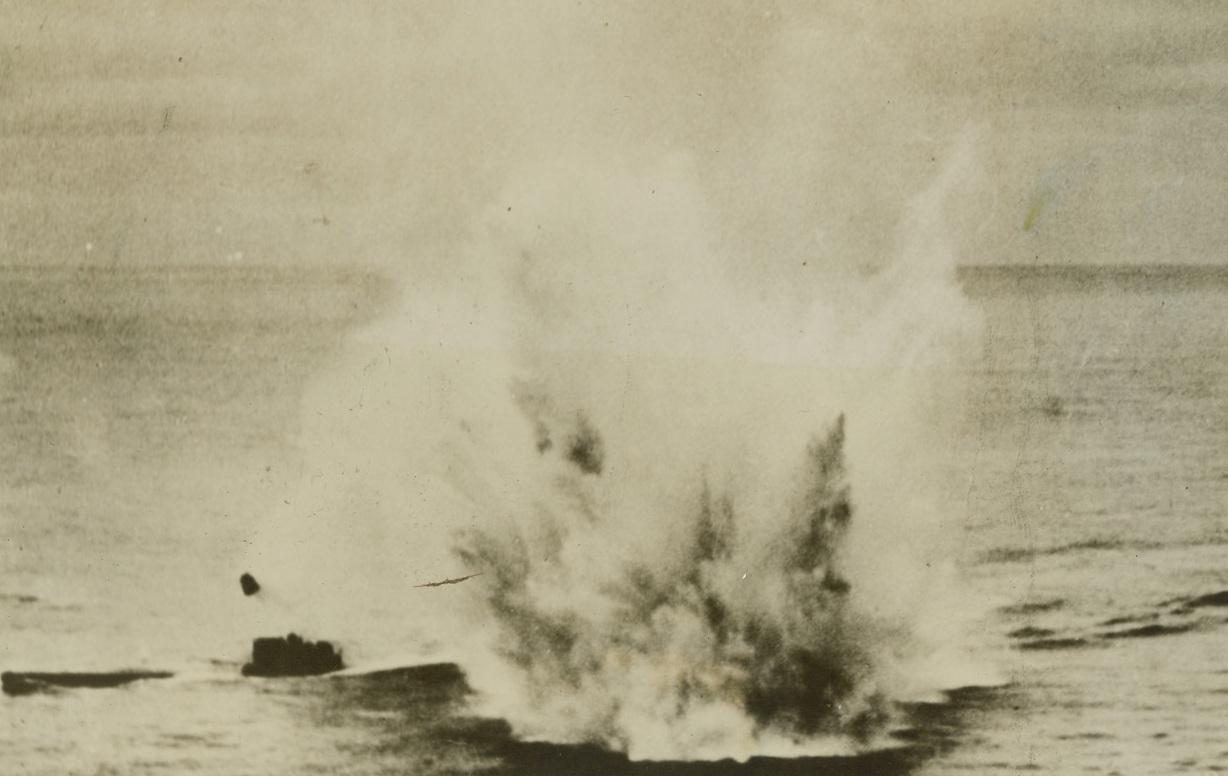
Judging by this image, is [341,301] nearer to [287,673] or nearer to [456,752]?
[287,673]

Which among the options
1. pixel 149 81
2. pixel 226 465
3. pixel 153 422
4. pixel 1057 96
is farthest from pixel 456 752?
pixel 1057 96

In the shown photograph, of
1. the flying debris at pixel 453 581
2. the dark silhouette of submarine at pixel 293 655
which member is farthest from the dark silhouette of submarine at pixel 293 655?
the flying debris at pixel 453 581

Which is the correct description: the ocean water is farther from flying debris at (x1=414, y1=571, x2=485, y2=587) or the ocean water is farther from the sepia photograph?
flying debris at (x1=414, y1=571, x2=485, y2=587)

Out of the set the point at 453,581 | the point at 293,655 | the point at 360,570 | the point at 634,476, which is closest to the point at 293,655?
the point at 293,655

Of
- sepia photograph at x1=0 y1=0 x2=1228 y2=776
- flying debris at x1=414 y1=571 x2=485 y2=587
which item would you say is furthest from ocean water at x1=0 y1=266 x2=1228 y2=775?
flying debris at x1=414 y1=571 x2=485 y2=587

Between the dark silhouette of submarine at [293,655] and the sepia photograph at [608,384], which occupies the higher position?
the sepia photograph at [608,384]

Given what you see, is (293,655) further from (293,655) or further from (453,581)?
(453,581)

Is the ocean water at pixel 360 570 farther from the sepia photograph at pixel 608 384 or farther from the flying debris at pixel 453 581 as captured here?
the flying debris at pixel 453 581
